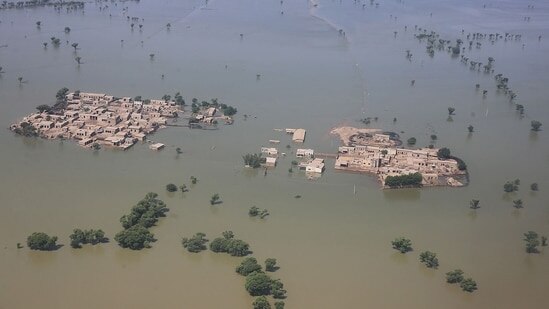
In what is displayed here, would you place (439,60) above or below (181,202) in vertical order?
above

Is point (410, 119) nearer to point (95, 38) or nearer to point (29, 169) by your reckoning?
point (29, 169)

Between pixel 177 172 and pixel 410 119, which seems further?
pixel 410 119

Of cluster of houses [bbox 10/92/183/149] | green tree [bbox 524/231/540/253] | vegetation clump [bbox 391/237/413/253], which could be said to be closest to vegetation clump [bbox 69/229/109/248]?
cluster of houses [bbox 10/92/183/149]

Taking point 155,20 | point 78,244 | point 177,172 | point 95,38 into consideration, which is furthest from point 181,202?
point 155,20

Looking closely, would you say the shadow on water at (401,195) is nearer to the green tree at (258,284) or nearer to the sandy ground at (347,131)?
the sandy ground at (347,131)

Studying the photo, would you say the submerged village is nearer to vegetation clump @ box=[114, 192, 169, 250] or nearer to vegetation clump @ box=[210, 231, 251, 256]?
vegetation clump @ box=[114, 192, 169, 250]

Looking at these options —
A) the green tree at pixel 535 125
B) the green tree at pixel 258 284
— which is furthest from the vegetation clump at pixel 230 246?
the green tree at pixel 535 125

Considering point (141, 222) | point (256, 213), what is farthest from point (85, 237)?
point (256, 213)

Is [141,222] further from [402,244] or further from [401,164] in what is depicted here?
[401,164]
